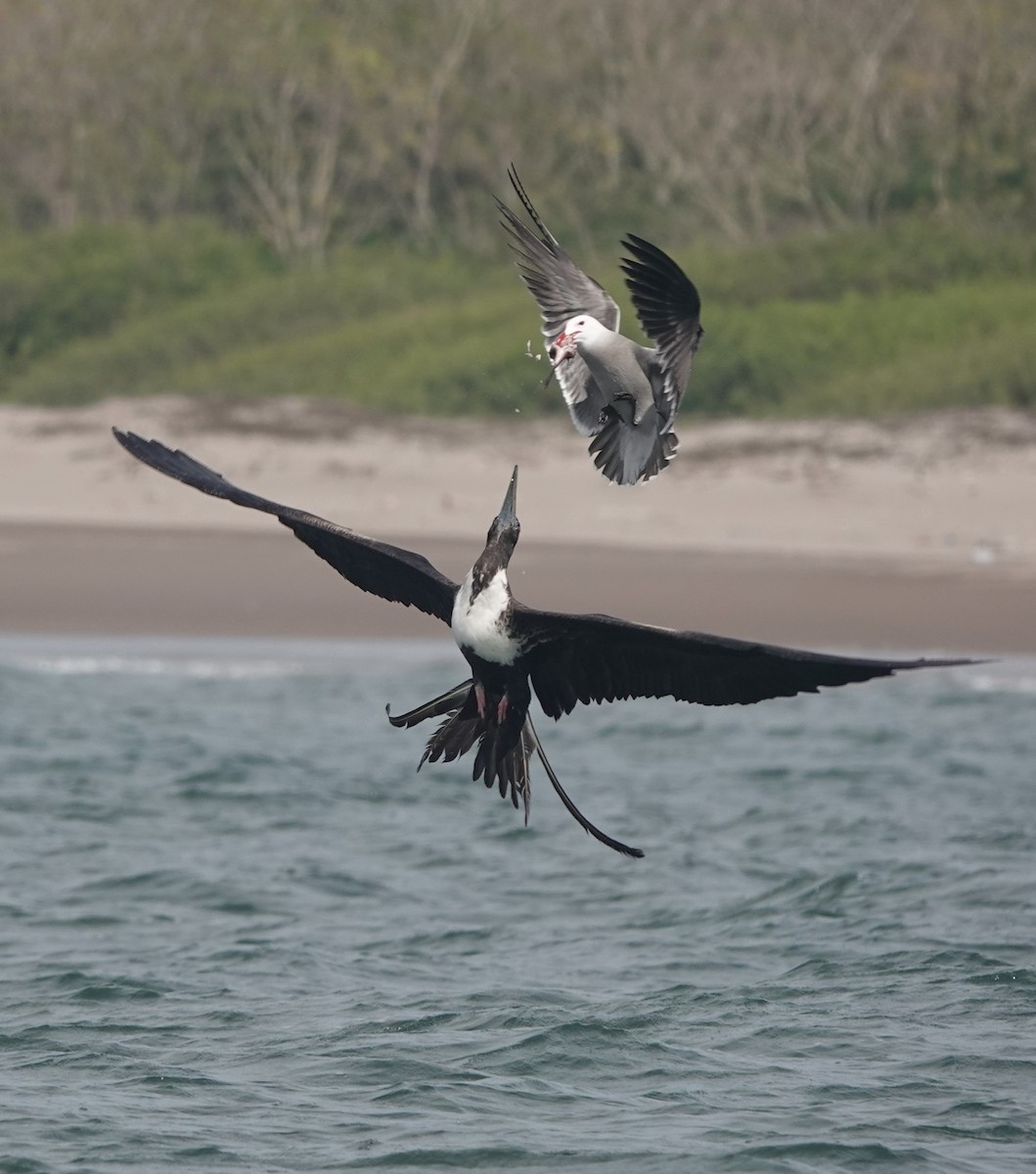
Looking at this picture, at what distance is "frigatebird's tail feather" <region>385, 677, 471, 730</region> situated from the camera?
6.03 metres

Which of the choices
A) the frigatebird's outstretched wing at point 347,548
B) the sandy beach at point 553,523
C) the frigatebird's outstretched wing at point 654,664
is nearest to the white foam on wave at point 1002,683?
the sandy beach at point 553,523

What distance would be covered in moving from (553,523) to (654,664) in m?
10.4

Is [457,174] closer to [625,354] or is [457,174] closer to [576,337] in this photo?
[625,354]

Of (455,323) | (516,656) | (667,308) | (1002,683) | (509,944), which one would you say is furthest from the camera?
(455,323)

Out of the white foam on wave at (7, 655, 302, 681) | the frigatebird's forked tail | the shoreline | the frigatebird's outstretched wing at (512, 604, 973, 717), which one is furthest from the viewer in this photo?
the shoreline

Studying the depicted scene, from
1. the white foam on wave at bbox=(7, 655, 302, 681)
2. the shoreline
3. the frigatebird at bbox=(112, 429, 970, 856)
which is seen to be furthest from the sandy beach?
the frigatebird at bbox=(112, 429, 970, 856)

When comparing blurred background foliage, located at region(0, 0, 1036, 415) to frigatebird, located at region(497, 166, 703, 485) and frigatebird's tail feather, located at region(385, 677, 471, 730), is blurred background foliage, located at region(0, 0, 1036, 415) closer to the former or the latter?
frigatebird, located at region(497, 166, 703, 485)

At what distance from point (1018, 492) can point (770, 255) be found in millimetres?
7213

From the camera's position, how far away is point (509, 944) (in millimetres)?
8094

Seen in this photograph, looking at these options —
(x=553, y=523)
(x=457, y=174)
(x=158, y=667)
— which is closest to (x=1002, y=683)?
(x=553, y=523)

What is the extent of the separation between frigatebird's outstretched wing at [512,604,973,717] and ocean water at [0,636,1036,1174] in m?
1.29

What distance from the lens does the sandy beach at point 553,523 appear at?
1428 cm

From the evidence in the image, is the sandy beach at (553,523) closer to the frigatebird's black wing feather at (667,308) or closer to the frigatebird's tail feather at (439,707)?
the frigatebird's black wing feather at (667,308)

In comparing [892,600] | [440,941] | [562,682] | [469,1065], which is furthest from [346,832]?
[892,600]
